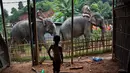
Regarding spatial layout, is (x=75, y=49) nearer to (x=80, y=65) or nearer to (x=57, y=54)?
(x=80, y=65)

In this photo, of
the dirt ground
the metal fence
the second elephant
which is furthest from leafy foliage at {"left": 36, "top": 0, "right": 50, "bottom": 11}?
the dirt ground

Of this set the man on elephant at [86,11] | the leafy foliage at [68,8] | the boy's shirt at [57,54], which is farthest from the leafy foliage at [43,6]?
the boy's shirt at [57,54]

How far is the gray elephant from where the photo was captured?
30.3 ft

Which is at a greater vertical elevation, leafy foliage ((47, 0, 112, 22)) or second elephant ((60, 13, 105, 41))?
leafy foliage ((47, 0, 112, 22))

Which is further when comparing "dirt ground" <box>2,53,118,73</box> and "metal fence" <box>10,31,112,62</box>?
Result: "metal fence" <box>10,31,112,62</box>

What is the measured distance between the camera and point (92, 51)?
313 inches

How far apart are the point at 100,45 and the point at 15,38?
13.8 feet

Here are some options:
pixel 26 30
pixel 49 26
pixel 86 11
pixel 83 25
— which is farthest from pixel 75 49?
pixel 26 30

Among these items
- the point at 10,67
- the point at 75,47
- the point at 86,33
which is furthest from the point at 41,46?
the point at 86,33

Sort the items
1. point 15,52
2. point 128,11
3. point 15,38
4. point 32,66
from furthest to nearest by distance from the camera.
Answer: point 15,38 → point 15,52 → point 32,66 → point 128,11

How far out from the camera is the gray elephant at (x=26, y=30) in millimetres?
9250

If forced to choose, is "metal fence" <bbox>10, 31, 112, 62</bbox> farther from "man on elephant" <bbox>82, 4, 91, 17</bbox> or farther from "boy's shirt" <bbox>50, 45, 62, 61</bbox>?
"boy's shirt" <bbox>50, 45, 62, 61</bbox>

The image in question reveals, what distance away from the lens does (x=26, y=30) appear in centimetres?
961

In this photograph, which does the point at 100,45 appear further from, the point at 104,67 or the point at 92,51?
the point at 104,67
